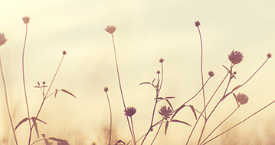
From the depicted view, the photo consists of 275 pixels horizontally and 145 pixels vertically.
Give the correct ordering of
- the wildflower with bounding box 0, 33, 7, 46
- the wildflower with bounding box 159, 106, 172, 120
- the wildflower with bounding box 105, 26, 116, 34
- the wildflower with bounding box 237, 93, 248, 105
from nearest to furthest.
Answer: the wildflower with bounding box 0, 33, 7, 46 → the wildflower with bounding box 159, 106, 172, 120 → the wildflower with bounding box 237, 93, 248, 105 → the wildflower with bounding box 105, 26, 116, 34

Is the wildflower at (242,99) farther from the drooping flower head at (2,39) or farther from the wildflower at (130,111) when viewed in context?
the drooping flower head at (2,39)

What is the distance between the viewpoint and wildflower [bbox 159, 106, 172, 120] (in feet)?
5.39

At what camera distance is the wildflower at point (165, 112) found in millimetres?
1641

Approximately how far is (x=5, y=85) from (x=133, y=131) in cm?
82

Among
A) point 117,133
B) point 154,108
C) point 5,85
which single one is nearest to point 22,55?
point 5,85

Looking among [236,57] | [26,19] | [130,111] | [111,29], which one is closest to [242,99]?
[236,57]

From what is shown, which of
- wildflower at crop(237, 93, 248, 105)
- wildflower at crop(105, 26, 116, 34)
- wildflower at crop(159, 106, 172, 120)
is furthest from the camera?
wildflower at crop(105, 26, 116, 34)

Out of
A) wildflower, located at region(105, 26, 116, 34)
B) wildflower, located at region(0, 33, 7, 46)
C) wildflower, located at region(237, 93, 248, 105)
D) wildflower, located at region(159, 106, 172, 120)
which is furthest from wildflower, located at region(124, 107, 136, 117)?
wildflower, located at region(0, 33, 7, 46)

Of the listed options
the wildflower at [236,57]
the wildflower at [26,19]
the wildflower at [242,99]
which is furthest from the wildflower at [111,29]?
the wildflower at [242,99]

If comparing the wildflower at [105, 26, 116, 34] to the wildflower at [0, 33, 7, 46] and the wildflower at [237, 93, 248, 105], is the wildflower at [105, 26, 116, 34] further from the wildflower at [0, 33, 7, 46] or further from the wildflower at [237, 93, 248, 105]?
the wildflower at [237, 93, 248, 105]

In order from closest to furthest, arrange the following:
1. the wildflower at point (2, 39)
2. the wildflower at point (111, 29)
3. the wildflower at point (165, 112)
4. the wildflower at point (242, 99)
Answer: the wildflower at point (2, 39), the wildflower at point (165, 112), the wildflower at point (242, 99), the wildflower at point (111, 29)

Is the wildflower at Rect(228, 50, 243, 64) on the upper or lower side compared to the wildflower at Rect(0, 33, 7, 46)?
lower

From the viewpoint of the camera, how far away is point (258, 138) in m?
2.04

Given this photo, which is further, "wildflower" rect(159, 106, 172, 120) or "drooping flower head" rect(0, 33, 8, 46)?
"wildflower" rect(159, 106, 172, 120)
